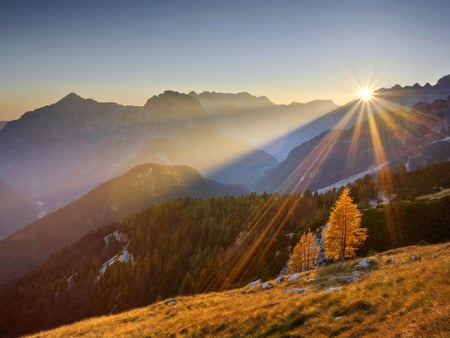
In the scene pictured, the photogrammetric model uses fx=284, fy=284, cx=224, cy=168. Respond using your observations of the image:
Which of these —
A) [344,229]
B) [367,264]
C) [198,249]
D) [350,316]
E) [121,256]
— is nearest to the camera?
[350,316]

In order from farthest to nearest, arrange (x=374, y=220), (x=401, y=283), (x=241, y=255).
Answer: (x=241, y=255) → (x=374, y=220) → (x=401, y=283)

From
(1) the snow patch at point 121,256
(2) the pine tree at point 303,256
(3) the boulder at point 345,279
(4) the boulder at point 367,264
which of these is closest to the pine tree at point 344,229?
(2) the pine tree at point 303,256

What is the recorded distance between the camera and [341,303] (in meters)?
17.6

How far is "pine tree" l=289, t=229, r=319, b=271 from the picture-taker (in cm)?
6256

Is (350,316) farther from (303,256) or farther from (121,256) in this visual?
(121,256)

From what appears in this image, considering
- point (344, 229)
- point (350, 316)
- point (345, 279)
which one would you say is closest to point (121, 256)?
point (344, 229)

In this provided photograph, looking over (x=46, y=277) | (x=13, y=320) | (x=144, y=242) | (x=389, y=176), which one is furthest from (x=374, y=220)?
(x=46, y=277)

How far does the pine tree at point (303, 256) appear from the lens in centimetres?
6256

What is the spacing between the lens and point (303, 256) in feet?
215

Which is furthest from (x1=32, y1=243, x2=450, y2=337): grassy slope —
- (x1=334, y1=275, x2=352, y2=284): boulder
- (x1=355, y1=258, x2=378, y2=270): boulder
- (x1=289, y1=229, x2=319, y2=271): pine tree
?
(x1=289, y1=229, x2=319, y2=271): pine tree

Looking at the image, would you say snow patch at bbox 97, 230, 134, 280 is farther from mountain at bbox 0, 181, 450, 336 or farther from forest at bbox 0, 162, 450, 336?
forest at bbox 0, 162, 450, 336

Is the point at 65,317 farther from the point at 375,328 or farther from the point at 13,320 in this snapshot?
the point at 375,328

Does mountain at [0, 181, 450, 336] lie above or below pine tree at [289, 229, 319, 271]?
below

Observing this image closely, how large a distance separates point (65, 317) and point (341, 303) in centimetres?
15813
